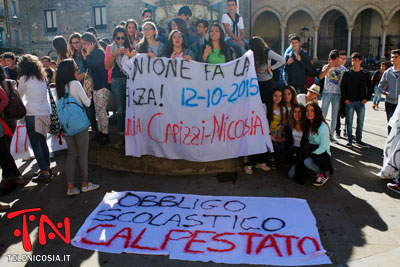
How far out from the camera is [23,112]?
4.82 meters

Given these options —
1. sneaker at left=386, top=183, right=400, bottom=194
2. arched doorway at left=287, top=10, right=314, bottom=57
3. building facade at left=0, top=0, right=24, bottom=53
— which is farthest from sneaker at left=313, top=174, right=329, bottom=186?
building facade at left=0, top=0, right=24, bottom=53

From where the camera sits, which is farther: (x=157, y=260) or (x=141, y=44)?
(x=141, y=44)

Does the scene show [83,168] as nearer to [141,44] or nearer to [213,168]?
[213,168]

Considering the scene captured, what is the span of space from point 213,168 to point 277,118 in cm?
130

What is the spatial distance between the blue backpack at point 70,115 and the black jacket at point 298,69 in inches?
159

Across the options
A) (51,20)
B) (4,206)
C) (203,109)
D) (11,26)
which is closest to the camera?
(4,206)

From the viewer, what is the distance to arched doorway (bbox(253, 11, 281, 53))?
27.8 m

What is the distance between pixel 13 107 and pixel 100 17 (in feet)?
92.0

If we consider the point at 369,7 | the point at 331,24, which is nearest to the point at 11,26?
the point at 331,24

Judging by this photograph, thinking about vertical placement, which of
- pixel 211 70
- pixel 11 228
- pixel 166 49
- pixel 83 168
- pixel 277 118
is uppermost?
Answer: pixel 166 49

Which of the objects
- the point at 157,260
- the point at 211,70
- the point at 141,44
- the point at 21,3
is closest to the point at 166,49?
the point at 141,44

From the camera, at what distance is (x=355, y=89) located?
6578 mm

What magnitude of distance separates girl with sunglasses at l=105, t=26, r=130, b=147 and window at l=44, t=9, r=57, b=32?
2951cm

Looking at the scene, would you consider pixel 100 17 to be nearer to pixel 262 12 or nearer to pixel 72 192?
pixel 262 12
